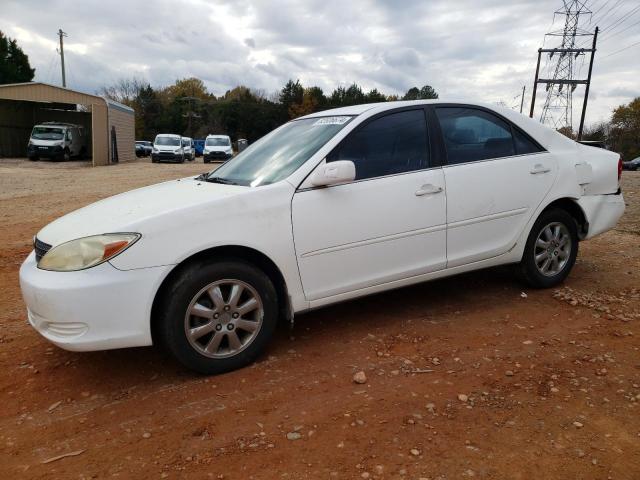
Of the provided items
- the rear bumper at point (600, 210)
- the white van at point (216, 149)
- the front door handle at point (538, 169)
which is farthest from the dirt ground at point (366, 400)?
the white van at point (216, 149)

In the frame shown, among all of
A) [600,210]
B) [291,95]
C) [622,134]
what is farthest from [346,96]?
[600,210]

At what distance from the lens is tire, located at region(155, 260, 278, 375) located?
3.08 m

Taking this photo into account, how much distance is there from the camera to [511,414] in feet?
9.00

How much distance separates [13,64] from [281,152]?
5933 cm

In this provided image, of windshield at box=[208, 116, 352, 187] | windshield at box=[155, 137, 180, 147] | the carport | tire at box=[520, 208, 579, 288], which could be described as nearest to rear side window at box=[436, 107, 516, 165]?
tire at box=[520, 208, 579, 288]

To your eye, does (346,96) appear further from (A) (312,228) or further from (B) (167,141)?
(A) (312,228)

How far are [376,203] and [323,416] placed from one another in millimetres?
1511

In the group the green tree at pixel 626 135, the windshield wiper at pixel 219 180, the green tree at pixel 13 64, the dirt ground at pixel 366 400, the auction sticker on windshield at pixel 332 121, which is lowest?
the dirt ground at pixel 366 400

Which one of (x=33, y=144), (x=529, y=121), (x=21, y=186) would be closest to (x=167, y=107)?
(x=33, y=144)

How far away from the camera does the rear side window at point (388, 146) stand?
3.70 metres

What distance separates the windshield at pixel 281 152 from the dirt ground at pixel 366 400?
121cm

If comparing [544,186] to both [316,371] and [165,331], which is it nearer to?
[316,371]

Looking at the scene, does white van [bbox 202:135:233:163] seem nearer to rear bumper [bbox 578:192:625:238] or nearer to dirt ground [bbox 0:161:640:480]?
dirt ground [bbox 0:161:640:480]

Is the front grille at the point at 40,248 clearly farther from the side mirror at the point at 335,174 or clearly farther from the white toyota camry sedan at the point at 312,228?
the side mirror at the point at 335,174
